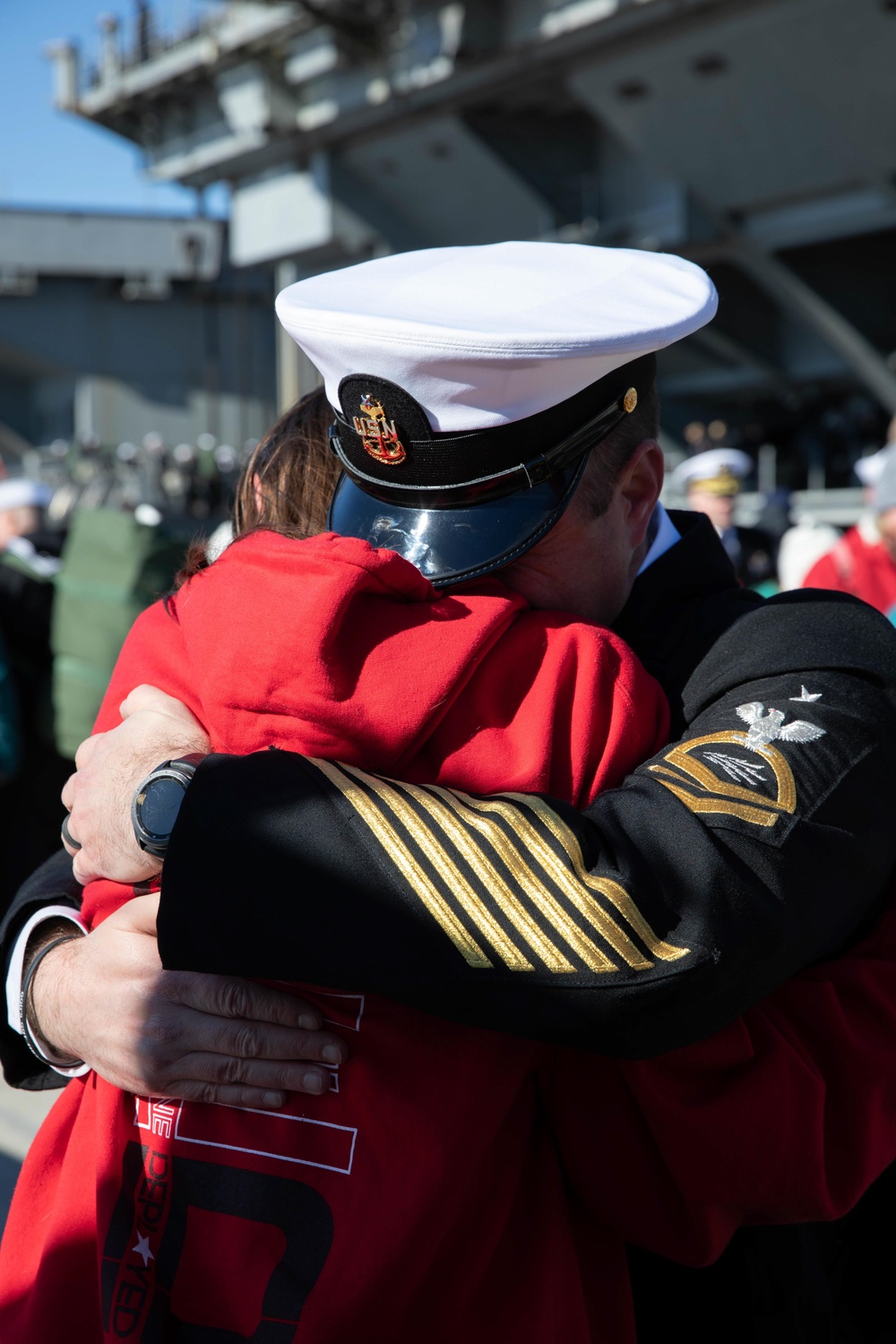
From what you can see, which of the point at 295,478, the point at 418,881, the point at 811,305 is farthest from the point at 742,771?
the point at 811,305

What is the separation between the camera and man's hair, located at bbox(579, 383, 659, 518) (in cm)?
121

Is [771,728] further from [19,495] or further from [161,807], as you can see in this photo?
[19,495]

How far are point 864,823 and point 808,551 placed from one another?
16.6 ft

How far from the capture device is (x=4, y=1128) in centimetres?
330

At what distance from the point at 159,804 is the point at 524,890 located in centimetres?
33

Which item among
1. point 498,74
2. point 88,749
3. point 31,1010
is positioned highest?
point 498,74

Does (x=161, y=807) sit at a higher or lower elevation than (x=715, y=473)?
higher

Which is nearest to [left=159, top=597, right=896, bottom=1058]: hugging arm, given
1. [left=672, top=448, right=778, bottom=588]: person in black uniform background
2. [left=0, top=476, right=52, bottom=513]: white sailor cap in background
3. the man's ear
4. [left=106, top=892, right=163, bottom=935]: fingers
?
[left=106, top=892, right=163, bottom=935]: fingers

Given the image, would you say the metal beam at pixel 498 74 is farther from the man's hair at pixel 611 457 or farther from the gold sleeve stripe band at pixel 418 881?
the gold sleeve stripe band at pixel 418 881

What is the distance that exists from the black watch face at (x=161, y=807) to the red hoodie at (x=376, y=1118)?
75 mm

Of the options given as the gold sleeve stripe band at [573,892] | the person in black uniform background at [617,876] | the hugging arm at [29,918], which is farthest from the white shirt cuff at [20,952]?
the gold sleeve stripe band at [573,892]

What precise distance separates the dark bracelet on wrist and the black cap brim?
0.57 m

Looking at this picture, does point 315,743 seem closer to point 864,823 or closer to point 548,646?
point 548,646

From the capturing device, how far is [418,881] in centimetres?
94
